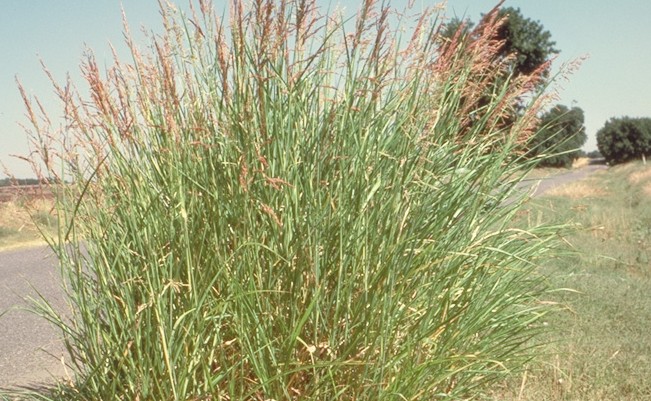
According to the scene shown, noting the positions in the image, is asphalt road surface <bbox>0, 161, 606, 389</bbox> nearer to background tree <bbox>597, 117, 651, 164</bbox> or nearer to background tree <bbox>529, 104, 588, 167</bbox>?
background tree <bbox>529, 104, 588, 167</bbox>

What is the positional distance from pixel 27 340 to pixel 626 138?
64.4 metres

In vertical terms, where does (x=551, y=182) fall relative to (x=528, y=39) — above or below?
below

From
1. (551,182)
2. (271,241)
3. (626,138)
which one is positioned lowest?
(551,182)

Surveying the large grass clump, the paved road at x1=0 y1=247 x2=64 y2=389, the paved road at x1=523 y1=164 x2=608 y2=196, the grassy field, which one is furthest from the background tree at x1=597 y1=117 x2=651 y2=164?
the large grass clump

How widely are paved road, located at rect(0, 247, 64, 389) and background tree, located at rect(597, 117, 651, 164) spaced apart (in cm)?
6155

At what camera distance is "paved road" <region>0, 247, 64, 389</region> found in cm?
425

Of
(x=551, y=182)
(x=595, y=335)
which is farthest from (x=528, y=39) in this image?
(x=595, y=335)

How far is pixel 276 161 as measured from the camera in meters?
2.48

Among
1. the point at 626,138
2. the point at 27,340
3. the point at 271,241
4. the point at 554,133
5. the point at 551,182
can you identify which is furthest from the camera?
Result: the point at 626,138

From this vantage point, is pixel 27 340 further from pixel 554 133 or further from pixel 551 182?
pixel 551 182

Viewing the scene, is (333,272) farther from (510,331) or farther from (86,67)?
(86,67)

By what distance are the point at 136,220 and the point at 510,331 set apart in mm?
1479

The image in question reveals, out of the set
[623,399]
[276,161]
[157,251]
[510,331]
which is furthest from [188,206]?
[623,399]

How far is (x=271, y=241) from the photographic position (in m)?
2.35
